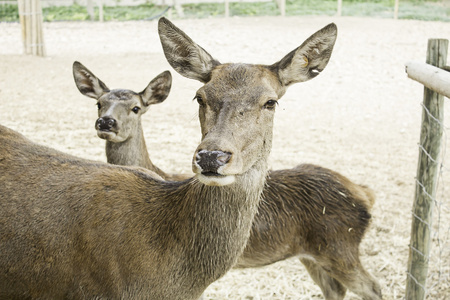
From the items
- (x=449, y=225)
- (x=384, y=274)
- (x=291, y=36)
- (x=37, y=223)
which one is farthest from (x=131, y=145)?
(x=291, y=36)

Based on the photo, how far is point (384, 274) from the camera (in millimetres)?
5777

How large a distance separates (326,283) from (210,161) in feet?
9.36

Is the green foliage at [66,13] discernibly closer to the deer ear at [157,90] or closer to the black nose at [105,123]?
the deer ear at [157,90]

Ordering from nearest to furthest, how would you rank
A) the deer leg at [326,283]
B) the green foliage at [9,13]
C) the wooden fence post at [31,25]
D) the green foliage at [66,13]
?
the deer leg at [326,283] → the wooden fence post at [31,25] → the green foliage at [9,13] → the green foliage at [66,13]

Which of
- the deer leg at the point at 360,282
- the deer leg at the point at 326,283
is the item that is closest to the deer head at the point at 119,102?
the deer leg at the point at 326,283

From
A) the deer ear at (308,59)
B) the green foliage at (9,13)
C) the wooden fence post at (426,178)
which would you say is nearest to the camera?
the deer ear at (308,59)

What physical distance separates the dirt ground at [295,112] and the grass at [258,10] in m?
3.43

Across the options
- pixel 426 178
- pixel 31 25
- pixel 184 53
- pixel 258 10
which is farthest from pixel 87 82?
pixel 258 10

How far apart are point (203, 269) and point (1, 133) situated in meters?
1.77

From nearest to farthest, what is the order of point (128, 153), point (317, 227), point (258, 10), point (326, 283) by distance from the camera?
point (317, 227) → point (326, 283) → point (128, 153) → point (258, 10)

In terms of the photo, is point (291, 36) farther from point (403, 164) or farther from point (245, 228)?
point (245, 228)

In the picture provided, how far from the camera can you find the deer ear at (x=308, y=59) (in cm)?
368

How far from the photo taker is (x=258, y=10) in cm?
2594

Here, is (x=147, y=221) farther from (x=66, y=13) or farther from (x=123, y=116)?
(x=66, y=13)
